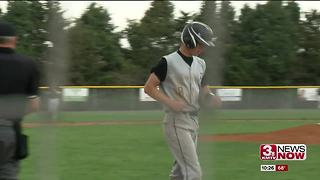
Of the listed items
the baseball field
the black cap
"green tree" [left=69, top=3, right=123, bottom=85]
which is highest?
the black cap

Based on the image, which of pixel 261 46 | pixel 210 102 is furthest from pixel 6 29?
pixel 261 46

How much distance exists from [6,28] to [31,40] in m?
0.33

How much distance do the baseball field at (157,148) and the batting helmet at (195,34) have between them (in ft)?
1.51

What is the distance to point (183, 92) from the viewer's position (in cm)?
379

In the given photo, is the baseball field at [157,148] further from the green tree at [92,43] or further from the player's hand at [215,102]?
the green tree at [92,43]

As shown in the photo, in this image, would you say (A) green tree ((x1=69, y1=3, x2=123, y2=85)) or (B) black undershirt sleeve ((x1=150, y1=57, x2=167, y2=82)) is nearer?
(A) green tree ((x1=69, y1=3, x2=123, y2=85))

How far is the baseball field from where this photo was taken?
3363 millimetres

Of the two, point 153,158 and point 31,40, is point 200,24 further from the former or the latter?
Result: point 153,158

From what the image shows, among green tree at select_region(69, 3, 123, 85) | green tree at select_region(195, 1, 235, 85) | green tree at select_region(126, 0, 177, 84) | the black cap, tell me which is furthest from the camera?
green tree at select_region(126, 0, 177, 84)

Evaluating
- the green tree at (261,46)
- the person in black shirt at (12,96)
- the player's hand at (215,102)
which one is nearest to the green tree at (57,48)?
the person in black shirt at (12,96)

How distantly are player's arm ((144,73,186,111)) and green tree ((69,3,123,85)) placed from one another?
46cm

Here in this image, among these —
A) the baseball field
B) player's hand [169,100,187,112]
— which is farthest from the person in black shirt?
player's hand [169,100,187,112]

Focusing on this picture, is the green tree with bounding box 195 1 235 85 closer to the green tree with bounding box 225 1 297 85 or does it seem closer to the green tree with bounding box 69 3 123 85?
the green tree with bounding box 225 1 297 85

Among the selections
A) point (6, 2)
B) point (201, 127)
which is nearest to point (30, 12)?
point (6, 2)
